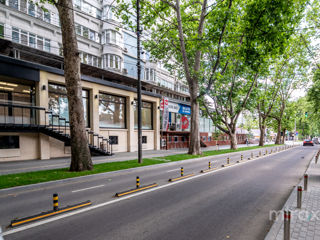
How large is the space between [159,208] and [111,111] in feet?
59.4

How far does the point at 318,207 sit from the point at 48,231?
722 cm

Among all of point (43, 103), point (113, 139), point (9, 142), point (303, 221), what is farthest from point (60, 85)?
point (303, 221)

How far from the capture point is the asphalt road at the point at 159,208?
176 inches

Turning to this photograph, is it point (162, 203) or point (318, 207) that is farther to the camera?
point (162, 203)

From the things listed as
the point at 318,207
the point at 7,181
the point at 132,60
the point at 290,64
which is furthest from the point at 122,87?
the point at 290,64

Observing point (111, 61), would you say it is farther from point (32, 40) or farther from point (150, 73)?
point (32, 40)

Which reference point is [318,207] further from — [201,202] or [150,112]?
[150,112]

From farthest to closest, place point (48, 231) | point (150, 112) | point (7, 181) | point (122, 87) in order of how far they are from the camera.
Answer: point (150, 112)
point (122, 87)
point (7, 181)
point (48, 231)

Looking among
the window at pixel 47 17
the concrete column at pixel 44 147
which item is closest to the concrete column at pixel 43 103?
the concrete column at pixel 44 147

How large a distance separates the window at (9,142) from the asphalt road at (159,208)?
9.20 meters

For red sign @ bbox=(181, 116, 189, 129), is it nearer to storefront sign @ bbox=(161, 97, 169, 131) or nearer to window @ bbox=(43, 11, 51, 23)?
storefront sign @ bbox=(161, 97, 169, 131)

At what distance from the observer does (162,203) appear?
632cm

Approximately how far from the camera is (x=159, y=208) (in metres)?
5.91

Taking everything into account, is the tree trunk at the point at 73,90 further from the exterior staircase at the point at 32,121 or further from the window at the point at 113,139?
the window at the point at 113,139
